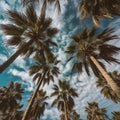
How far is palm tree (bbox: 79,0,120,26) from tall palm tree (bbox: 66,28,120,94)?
1.20m

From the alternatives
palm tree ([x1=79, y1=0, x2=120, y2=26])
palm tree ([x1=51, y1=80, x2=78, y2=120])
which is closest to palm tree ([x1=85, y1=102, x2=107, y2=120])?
palm tree ([x1=51, y1=80, x2=78, y2=120])

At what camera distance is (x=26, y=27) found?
533 inches

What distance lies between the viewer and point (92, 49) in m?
15.4

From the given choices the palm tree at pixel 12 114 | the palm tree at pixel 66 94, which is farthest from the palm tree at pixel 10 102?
the palm tree at pixel 66 94

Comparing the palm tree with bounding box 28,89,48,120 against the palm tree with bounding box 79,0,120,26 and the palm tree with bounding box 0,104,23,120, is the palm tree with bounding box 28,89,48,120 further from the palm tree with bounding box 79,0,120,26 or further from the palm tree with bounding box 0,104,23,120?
the palm tree with bounding box 79,0,120,26

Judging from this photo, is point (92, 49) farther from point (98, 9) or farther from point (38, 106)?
point (38, 106)

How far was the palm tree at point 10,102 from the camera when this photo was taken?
34.1m

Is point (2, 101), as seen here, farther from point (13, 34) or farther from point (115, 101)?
point (13, 34)

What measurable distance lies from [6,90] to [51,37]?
24.3 m

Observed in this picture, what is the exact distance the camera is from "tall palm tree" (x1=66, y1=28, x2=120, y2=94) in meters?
13.8

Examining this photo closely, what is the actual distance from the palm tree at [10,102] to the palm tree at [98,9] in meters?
25.2

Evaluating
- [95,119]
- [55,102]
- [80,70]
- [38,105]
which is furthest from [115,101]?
[80,70]

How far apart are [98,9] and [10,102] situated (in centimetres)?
2692

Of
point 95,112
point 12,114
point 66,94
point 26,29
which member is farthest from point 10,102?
point 26,29
